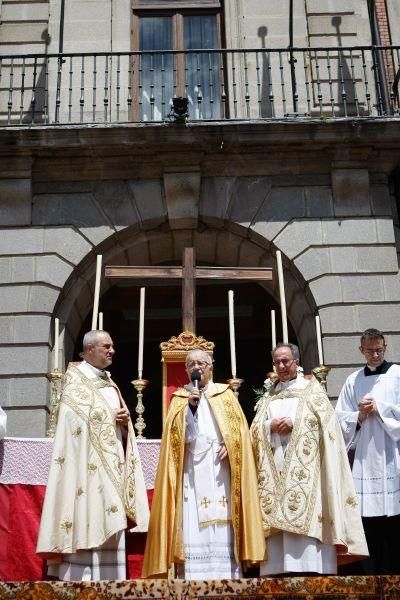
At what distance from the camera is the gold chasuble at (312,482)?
16.1 ft

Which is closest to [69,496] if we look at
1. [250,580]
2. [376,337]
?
[250,580]

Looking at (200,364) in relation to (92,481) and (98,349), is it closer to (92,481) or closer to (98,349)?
(98,349)

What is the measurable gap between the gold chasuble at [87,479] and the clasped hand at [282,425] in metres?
0.96

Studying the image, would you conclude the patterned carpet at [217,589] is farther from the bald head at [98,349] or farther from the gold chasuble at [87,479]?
the bald head at [98,349]

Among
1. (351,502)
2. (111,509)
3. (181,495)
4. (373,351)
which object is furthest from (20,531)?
(373,351)

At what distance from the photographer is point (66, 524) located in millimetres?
4789

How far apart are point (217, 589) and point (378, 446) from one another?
7.80ft

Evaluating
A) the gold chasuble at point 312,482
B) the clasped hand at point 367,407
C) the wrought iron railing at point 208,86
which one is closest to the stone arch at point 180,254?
the wrought iron railing at point 208,86

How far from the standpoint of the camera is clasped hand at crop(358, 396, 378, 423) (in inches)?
215

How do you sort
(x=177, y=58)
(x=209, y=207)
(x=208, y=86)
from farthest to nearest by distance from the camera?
(x=177, y=58)
(x=208, y=86)
(x=209, y=207)

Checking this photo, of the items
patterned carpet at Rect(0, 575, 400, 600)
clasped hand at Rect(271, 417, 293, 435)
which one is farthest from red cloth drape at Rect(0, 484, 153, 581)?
patterned carpet at Rect(0, 575, 400, 600)

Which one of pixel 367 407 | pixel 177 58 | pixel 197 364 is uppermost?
pixel 177 58

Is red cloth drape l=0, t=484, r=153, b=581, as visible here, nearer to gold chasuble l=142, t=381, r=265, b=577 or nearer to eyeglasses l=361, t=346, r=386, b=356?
gold chasuble l=142, t=381, r=265, b=577

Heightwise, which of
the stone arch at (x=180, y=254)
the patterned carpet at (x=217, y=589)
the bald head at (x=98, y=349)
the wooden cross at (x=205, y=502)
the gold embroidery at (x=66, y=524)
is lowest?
the patterned carpet at (x=217, y=589)
